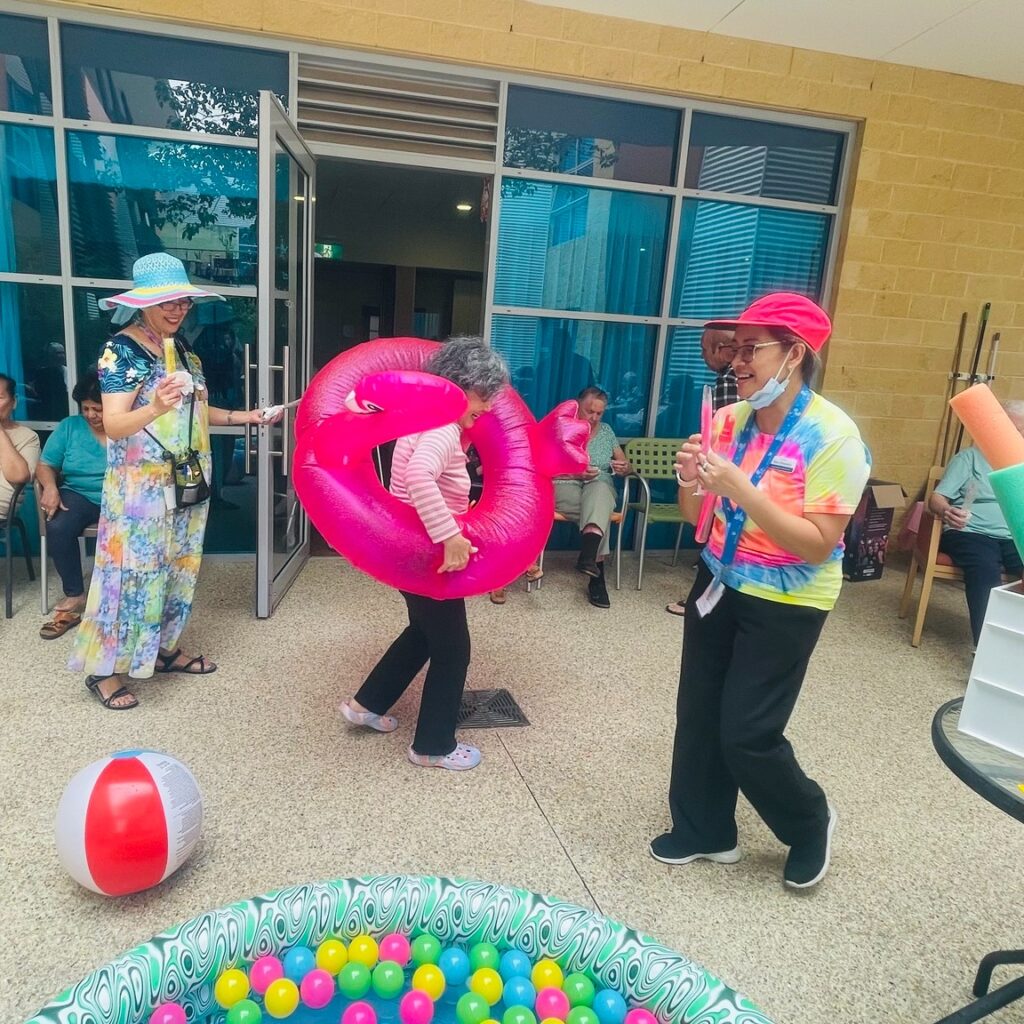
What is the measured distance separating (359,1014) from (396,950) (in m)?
0.15

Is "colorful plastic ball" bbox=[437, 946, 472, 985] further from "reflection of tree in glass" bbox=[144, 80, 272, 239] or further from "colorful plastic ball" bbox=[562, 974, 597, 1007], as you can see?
"reflection of tree in glass" bbox=[144, 80, 272, 239]

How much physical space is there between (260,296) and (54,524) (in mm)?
1294

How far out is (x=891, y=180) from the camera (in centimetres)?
467

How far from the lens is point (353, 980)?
1.46 meters

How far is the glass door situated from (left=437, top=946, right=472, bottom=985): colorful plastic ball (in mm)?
2189

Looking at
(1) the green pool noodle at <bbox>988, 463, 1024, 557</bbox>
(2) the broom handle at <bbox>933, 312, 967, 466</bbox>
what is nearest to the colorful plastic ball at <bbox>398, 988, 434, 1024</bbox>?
(1) the green pool noodle at <bbox>988, 463, 1024, 557</bbox>

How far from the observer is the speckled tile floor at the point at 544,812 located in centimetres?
170

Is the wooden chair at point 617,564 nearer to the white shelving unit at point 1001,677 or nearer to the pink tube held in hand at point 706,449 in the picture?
the pink tube held in hand at point 706,449

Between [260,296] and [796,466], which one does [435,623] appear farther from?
[260,296]

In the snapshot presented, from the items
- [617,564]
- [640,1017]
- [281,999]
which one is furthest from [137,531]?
[617,564]

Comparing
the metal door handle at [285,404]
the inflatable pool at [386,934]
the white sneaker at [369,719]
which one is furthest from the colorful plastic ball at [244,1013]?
the metal door handle at [285,404]

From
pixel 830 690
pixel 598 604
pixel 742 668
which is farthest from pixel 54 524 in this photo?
pixel 830 690

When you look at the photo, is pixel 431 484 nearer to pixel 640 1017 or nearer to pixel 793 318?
pixel 793 318

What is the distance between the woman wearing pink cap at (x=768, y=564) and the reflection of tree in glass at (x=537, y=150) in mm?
3050
